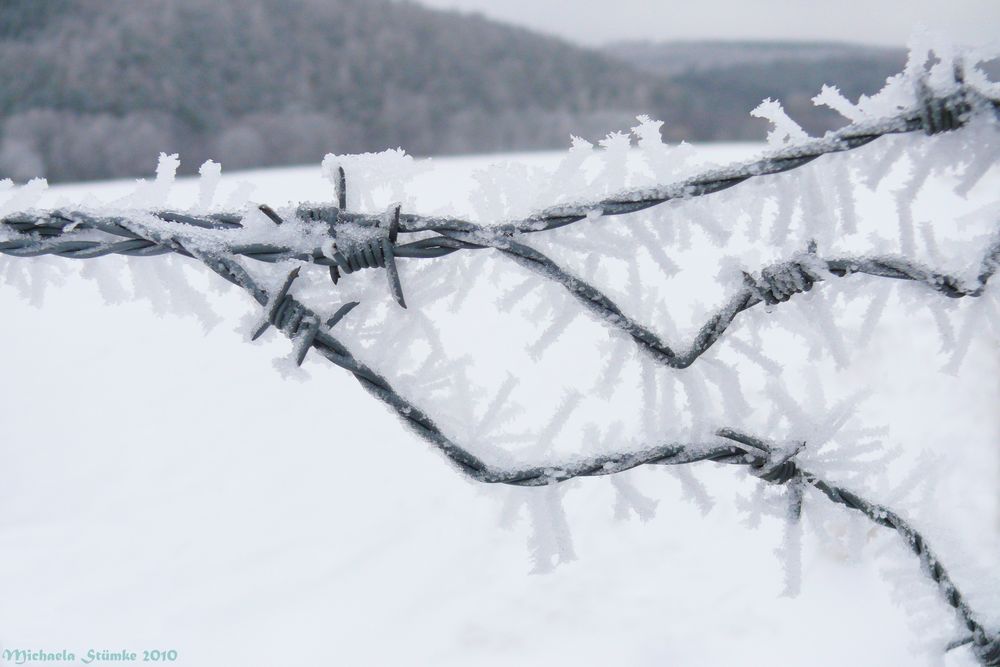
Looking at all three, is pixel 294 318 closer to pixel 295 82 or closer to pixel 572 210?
pixel 572 210

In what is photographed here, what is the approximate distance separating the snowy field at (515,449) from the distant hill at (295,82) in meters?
7.96

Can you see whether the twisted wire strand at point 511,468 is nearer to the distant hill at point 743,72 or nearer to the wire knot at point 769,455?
the wire knot at point 769,455

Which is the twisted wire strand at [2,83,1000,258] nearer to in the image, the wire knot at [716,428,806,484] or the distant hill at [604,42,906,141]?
the wire knot at [716,428,806,484]

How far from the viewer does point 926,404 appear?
1.72 metres

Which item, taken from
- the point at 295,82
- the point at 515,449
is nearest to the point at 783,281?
the point at 515,449

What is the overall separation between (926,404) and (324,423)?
1.58 meters

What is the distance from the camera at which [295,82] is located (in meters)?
12.0

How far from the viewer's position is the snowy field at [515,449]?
→ 18.4 inches

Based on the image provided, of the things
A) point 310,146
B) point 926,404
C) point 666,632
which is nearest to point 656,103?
point 310,146

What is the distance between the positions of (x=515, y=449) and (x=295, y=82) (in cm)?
1297

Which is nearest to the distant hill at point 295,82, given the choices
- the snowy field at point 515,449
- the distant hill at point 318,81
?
the distant hill at point 318,81

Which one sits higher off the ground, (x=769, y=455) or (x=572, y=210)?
(x=572, y=210)

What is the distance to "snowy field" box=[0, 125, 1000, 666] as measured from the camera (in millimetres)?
468

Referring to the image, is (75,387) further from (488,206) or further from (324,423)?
(488,206)
